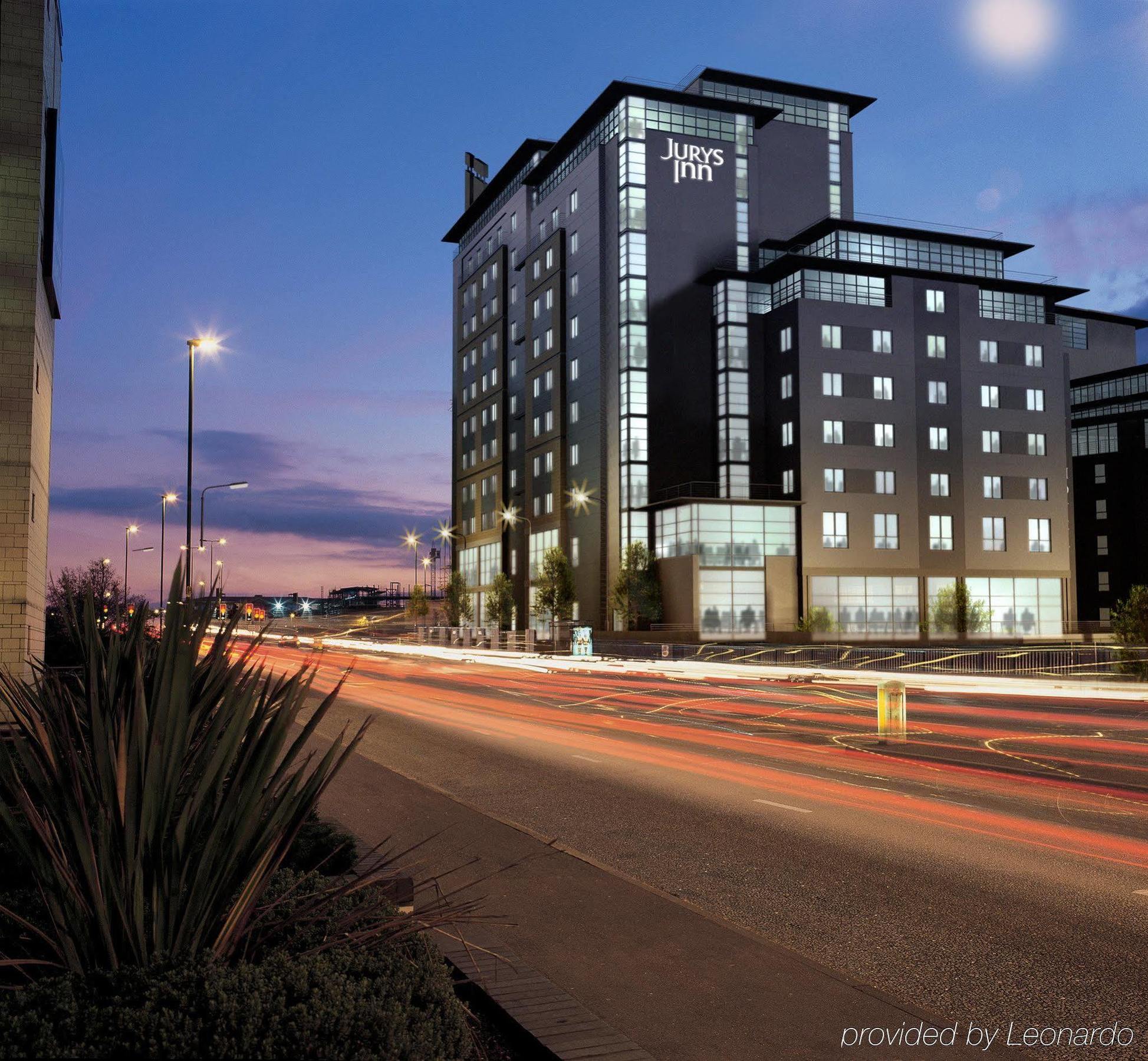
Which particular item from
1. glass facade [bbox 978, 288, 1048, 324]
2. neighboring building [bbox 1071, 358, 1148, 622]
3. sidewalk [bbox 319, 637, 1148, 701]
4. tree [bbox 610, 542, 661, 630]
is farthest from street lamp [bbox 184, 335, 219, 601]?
neighboring building [bbox 1071, 358, 1148, 622]

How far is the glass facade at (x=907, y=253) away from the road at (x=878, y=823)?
179ft

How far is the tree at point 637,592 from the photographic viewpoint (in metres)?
71.5

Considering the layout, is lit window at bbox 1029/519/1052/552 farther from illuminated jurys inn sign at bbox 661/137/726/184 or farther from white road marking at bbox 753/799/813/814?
white road marking at bbox 753/799/813/814

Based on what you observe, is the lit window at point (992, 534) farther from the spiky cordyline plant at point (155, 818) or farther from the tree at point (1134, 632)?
the spiky cordyline plant at point (155, 818)

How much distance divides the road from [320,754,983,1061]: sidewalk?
51 cm

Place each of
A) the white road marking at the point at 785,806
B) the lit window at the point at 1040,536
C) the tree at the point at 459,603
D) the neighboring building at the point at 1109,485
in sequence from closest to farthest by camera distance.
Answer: the white road marking at the point at 785,806, the lit window at the point at 1040,536, the neighboring building at the point at 1109,485, the tree at the point at 459,603

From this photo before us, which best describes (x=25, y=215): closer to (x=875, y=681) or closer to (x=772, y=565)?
(x=875, y=681)

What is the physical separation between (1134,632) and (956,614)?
3595 centimetres

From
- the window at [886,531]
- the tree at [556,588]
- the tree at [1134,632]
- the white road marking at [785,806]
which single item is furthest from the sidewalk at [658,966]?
the tree at [556,588]

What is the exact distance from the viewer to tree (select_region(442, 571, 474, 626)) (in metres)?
103

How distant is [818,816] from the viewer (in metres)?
12.9

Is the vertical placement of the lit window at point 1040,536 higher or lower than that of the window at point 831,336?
lower

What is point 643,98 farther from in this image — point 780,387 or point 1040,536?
point 1040,536

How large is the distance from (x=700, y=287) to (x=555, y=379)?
14.1 meters
